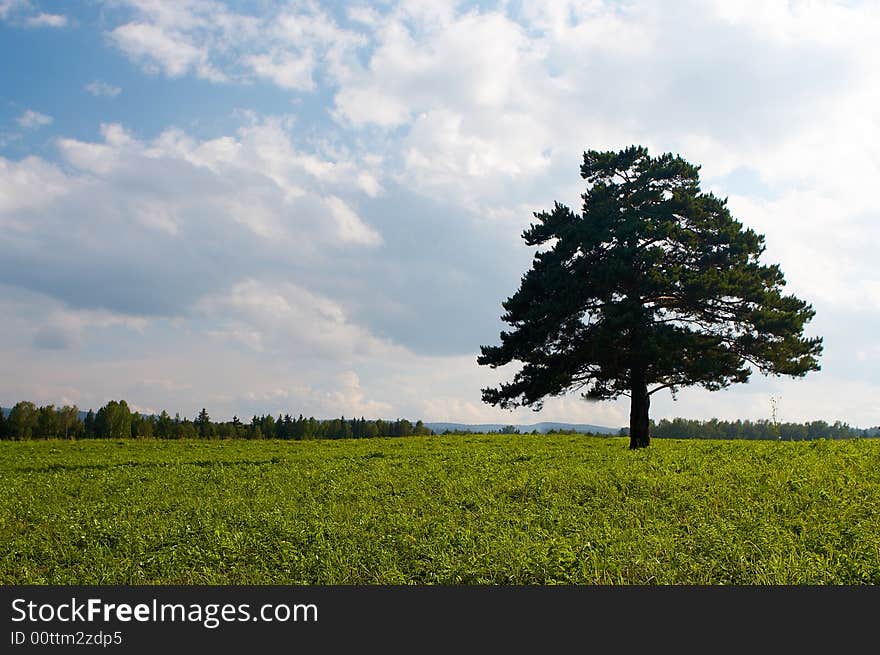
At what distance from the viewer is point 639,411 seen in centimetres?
2836

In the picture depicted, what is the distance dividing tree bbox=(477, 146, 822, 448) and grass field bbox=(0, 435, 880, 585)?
8015mm

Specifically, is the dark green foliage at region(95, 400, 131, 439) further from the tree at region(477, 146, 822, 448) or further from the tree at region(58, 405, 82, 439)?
the tree at region(477, 146, 822, 448)

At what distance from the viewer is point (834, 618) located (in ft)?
22.0

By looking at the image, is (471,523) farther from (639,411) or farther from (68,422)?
(68,422)

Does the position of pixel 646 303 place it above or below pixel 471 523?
above

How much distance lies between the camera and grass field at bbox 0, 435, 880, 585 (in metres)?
8.19

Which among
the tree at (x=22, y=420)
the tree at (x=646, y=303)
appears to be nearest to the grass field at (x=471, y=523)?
the tree at (x=646, y=303)

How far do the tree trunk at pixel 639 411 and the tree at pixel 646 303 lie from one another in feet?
0.18

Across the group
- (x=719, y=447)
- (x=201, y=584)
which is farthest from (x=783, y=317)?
(x=201, y=584)

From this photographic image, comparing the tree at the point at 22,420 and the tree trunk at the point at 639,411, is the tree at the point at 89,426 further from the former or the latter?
the tree trunk at the point at 639,411

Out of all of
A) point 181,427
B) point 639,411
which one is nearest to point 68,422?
point 181,427

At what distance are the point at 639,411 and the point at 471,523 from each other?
64.3ft

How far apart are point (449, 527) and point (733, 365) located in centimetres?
2127

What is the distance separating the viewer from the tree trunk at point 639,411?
2772 cm
